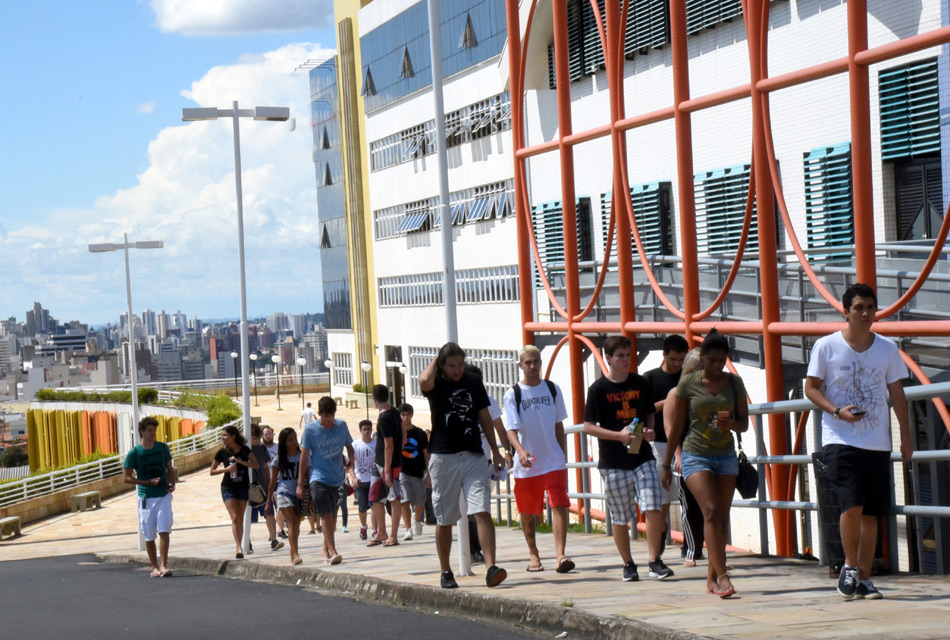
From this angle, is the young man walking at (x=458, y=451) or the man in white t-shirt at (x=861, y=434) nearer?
the man in white t-shirt at (x=861, y=434)

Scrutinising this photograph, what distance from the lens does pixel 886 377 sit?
24.3 feet

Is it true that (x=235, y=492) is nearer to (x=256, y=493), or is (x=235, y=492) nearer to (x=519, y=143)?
(x=256, y=493)

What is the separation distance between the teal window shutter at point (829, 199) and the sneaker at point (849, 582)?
9.96 m

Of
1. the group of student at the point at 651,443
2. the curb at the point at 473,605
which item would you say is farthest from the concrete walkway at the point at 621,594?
the group of student at the point at 651,443

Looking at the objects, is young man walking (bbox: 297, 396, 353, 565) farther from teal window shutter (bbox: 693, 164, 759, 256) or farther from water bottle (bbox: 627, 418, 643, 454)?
teal window shutter (bbox: 693, 164, 759, 256)

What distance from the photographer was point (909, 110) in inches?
625

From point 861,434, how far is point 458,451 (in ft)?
9.57

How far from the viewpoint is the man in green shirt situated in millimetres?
13930

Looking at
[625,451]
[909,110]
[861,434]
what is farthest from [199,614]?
[909,110]

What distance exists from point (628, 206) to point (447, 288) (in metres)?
4.80

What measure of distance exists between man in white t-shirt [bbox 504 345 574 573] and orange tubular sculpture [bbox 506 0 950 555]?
9.58 feet

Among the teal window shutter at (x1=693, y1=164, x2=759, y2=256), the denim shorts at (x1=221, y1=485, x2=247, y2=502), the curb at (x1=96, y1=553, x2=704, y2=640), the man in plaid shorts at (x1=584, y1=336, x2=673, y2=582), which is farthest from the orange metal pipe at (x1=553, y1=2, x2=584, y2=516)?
the man in plaid shorts at (x1=584, y1=336, x2=673, y2=582)

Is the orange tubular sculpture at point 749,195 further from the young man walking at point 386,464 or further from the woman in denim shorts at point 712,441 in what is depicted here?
the woman in denim shorts at point 712,441

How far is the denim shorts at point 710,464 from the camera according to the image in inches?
311
